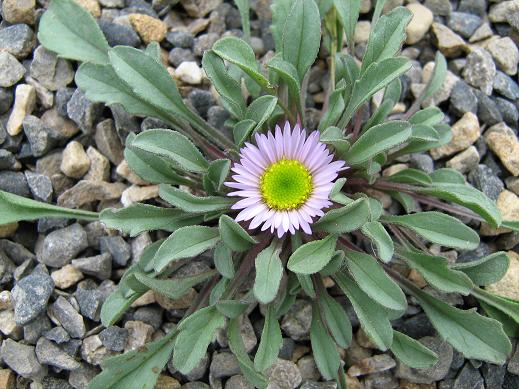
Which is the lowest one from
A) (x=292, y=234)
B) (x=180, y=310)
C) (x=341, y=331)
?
(x=180, y=310)

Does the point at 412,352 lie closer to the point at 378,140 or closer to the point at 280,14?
the point at 378,140

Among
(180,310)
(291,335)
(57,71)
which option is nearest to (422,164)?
(291,335)

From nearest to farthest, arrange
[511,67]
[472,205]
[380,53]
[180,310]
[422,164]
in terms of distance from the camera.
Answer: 1. [472,205]
2. [380,53]
3. [180,310]
4. [422,164]
5. [511,67]

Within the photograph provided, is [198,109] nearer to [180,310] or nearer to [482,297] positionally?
[180,310]

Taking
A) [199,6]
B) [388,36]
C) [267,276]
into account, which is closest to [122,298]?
[267,276]

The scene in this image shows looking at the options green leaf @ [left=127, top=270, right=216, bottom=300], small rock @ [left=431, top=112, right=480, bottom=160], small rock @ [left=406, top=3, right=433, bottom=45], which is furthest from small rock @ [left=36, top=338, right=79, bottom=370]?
small rock @ [left=406, top=3, right=433, bottom=45]

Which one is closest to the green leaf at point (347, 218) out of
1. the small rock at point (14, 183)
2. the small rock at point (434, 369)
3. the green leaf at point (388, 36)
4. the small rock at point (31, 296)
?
the green leaf at point (388, 36)
